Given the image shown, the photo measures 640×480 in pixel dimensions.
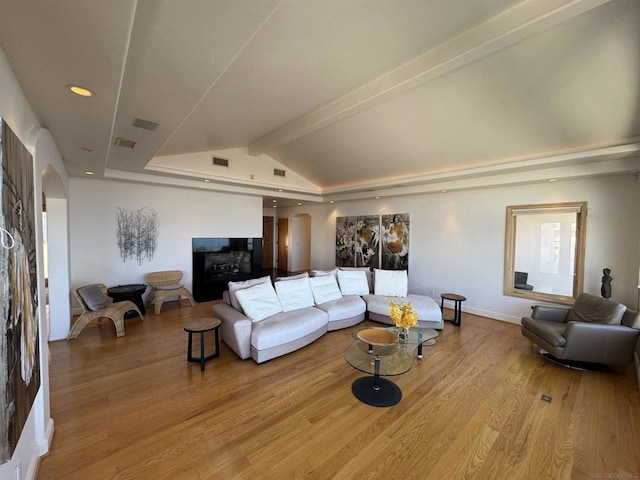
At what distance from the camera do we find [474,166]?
456 centimetres

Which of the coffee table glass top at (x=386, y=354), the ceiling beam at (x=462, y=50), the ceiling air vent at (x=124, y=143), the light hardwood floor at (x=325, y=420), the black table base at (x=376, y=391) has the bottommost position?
the light hardwood floor at (x=325, y=420)

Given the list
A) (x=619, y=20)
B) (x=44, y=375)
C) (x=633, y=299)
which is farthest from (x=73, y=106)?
(x=633, y=299)

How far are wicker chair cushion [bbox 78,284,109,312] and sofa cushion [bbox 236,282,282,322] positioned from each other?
242 centimetres

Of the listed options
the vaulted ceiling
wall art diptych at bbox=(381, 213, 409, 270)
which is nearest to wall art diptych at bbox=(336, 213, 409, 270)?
wall art diptych at bbox=(381, 213, 409, 270)

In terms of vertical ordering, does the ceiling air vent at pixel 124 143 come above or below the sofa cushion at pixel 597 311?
above

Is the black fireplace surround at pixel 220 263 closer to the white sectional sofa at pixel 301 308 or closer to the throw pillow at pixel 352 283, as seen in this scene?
the white sectional sofa at pixel 301 308

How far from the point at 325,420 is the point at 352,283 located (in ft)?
9.42

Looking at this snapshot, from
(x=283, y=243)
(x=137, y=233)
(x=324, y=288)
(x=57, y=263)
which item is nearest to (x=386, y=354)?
(x=324, y=288)

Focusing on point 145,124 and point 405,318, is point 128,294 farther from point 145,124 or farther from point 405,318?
point 405,318

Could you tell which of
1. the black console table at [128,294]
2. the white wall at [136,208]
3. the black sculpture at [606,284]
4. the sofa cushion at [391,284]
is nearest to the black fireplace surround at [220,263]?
the white wall at [136,208]

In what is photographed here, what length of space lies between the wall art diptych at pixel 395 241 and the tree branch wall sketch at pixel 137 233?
5.36 metres

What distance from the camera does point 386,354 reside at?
9.52 ft

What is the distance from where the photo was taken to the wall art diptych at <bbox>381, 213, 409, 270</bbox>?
20.9 ft

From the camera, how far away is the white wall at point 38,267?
1422mm
